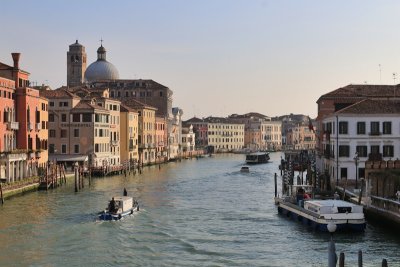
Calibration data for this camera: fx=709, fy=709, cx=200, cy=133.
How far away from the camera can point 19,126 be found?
40.1 m

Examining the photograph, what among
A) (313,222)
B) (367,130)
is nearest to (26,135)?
(367,130)

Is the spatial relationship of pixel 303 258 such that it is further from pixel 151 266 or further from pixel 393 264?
pixel 151 266

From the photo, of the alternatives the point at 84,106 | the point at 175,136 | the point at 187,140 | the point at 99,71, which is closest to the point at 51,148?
the point at 84,106

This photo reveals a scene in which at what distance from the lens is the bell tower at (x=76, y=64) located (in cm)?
9219

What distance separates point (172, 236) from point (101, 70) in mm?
68261

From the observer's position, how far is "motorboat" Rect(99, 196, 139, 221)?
24.8m

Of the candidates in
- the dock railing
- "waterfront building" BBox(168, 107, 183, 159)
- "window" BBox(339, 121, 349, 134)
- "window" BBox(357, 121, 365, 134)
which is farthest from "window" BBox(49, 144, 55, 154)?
the dock railing

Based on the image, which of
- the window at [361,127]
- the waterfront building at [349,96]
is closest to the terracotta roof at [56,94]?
the waterfront building at [349,96]

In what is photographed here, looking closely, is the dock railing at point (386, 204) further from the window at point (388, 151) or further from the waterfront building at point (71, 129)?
the waterfront building at point (71, 129)

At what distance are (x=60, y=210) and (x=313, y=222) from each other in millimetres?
10449

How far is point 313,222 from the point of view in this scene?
22.9 m

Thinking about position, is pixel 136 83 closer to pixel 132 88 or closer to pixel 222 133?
pixel 132 88

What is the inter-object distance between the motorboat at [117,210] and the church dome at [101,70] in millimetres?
62365

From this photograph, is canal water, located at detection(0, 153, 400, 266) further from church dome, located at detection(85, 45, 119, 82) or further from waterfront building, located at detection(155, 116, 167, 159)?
church dome, located at detection(85, 45, 119, 82)
